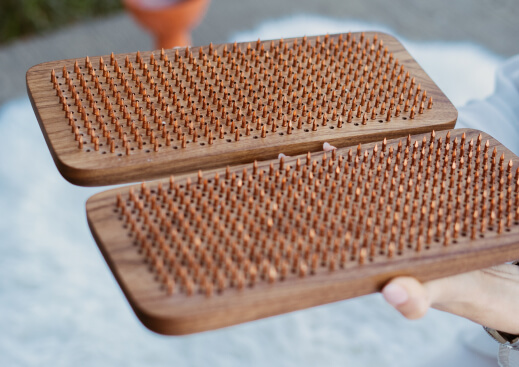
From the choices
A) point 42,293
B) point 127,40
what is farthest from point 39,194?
point 127,40

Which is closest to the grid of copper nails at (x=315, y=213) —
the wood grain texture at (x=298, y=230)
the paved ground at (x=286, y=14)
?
the wood grain texture at (x=298, y=230)

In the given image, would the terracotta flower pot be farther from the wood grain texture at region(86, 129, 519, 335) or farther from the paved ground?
the wood grain texture at region(86, 129, 519, 335)

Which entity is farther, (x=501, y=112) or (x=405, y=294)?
(x=501, y=112)

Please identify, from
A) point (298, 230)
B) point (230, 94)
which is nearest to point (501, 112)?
point (230, 94)

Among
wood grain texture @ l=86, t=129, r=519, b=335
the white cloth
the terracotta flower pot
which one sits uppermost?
wood grain texture @ l=86, t=129, r=519, b=335

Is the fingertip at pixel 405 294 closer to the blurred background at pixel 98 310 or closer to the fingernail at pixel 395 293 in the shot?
the fingernail at pixel 395 293

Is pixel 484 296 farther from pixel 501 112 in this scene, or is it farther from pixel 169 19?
pixel 169 19

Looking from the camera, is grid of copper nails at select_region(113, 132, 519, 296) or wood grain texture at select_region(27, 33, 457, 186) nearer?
grid of copper nails at select_region(113, 132, 519, 296)

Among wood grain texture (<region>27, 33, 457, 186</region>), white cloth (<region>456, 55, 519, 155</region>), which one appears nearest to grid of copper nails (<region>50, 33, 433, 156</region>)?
wood grain texture (<region>27, 33, 457, 186</region>)
